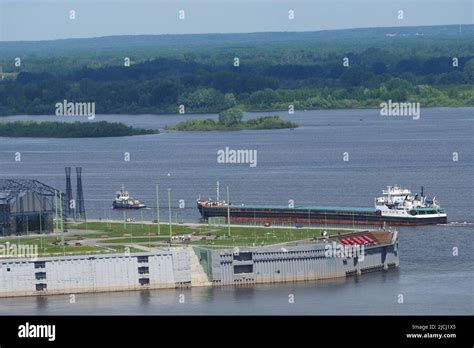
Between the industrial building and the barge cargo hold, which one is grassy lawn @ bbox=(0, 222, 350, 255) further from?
the barge cargo hold

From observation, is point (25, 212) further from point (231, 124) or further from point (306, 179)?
point (231, 124)

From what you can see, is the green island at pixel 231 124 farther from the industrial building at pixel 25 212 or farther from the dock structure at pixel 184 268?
the dock structure at pixel 184 268

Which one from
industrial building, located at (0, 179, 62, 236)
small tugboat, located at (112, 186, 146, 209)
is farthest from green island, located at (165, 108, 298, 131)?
industrial building, located at (0, 179, 62, 236)

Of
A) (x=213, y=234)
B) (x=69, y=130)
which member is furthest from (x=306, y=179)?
(x=69, y=130)

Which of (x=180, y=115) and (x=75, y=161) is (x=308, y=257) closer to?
(x=75, y=161)

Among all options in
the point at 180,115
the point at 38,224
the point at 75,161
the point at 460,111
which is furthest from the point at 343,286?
the point at 180,115

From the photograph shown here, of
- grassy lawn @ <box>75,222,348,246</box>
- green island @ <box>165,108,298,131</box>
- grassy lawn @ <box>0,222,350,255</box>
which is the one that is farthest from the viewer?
green island @ <box>165,108,298,131</box>
